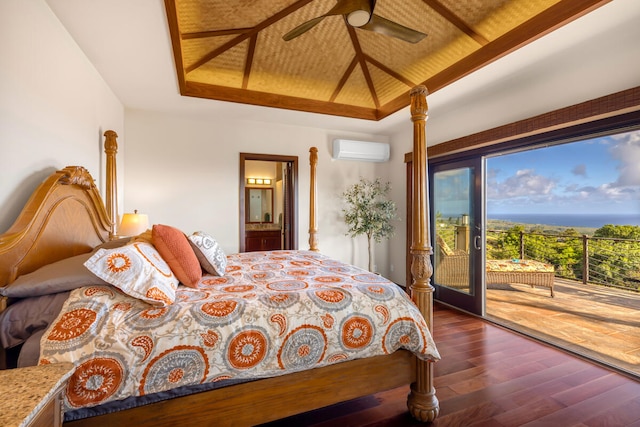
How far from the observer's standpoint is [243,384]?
56.1 inches

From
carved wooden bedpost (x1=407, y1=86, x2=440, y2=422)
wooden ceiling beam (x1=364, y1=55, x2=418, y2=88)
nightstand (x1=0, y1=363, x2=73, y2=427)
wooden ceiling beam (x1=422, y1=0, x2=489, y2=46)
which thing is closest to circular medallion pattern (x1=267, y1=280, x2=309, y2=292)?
carved wooden bedpost (x1=407, y1=86, x2=440, y2=422)

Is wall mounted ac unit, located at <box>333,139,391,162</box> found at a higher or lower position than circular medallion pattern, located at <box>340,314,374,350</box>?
higher

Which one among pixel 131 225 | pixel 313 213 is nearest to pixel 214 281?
pixel 131 225

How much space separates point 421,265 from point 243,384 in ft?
4.00

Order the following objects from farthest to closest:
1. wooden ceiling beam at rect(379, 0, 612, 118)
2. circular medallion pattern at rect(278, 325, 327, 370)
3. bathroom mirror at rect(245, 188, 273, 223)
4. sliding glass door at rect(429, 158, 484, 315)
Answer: bathroom mirror at rect(245, 188, 273, 223) → sliding glass door at rect(429, 158, 484, 315) → wooden ceiling beam at rect(379, 0, 612, 118) → circular medallion pattern at rect(278, 325, 327, 370)

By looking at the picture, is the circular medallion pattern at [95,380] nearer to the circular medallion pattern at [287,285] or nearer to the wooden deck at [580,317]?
the circular medallion pattern at [287,285]

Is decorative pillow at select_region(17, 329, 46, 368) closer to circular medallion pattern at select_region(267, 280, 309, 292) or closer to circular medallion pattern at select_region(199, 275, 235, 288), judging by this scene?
circular medallion pattern at select_region(199, 275, 235, 288)

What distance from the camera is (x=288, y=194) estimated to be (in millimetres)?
4645

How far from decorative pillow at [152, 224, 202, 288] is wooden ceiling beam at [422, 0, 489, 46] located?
2.63 meters

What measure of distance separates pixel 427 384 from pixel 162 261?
173 cm

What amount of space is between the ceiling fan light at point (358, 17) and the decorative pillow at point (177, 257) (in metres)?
1.82

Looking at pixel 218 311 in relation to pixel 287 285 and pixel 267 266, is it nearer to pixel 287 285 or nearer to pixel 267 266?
pixel 287 285

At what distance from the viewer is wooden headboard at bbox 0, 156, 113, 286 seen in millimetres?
1411

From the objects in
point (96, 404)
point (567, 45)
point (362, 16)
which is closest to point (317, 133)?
point (362, 16)
